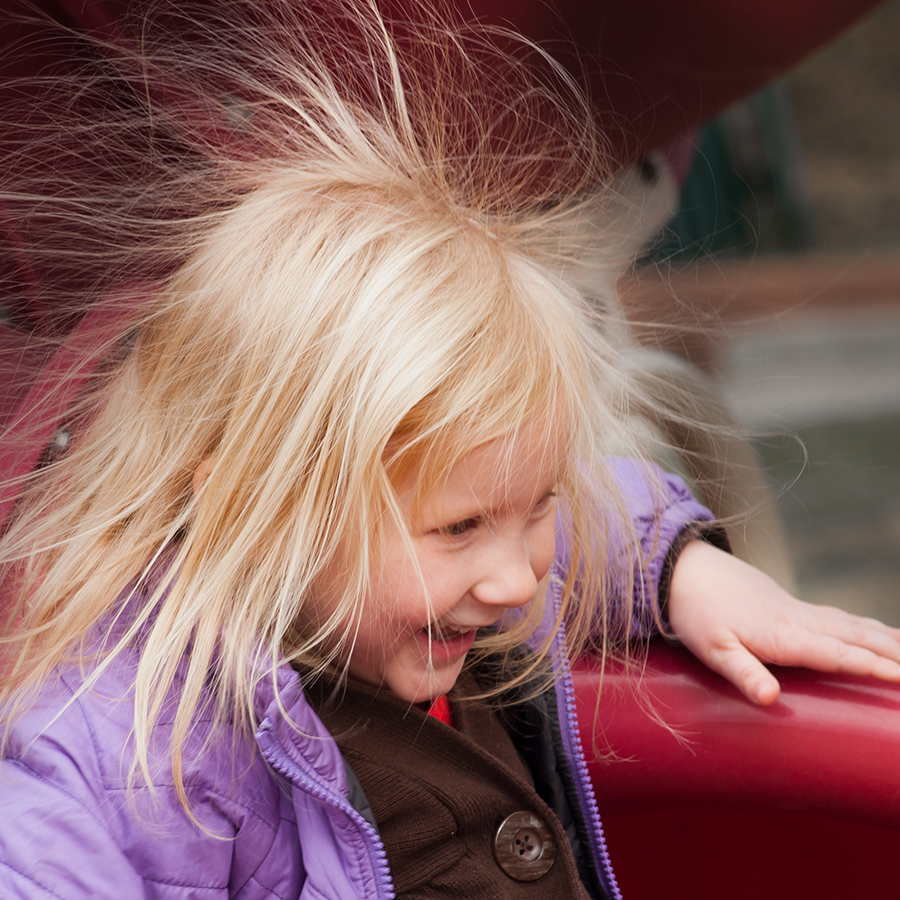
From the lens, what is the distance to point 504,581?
48 centimetres

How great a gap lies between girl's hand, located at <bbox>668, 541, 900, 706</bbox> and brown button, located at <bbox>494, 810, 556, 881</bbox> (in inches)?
5.1

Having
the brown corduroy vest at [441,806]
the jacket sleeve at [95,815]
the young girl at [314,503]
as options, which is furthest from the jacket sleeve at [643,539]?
the jacket sleeve at [95,815]

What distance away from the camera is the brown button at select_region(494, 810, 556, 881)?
554 mm

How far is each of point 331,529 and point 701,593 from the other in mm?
239

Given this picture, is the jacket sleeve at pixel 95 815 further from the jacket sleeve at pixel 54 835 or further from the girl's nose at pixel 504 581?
the girl's nose at pixel 504 581

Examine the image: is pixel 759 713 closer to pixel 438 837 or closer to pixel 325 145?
pixel 438 837

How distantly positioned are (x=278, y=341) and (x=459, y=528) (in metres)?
0.12

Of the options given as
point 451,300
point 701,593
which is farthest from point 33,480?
point 701,593

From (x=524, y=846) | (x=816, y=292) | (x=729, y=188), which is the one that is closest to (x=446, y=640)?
(x=524, y=846)

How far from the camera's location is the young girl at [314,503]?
0.47 meters

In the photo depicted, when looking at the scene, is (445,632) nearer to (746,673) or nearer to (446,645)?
(446,645)

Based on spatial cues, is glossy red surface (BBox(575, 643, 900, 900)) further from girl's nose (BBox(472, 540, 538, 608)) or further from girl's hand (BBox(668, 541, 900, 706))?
girl's nose (BBox(472, 540, 538, 608))

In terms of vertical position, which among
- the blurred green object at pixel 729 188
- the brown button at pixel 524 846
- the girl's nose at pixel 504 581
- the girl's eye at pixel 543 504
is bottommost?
the brown button at pixel 524 846

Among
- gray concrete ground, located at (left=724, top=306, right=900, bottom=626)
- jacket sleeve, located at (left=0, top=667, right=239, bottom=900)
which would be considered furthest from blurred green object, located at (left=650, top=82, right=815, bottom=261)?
jacket sleeve, located at (left=0, top=667, right=239, bottom=900)
